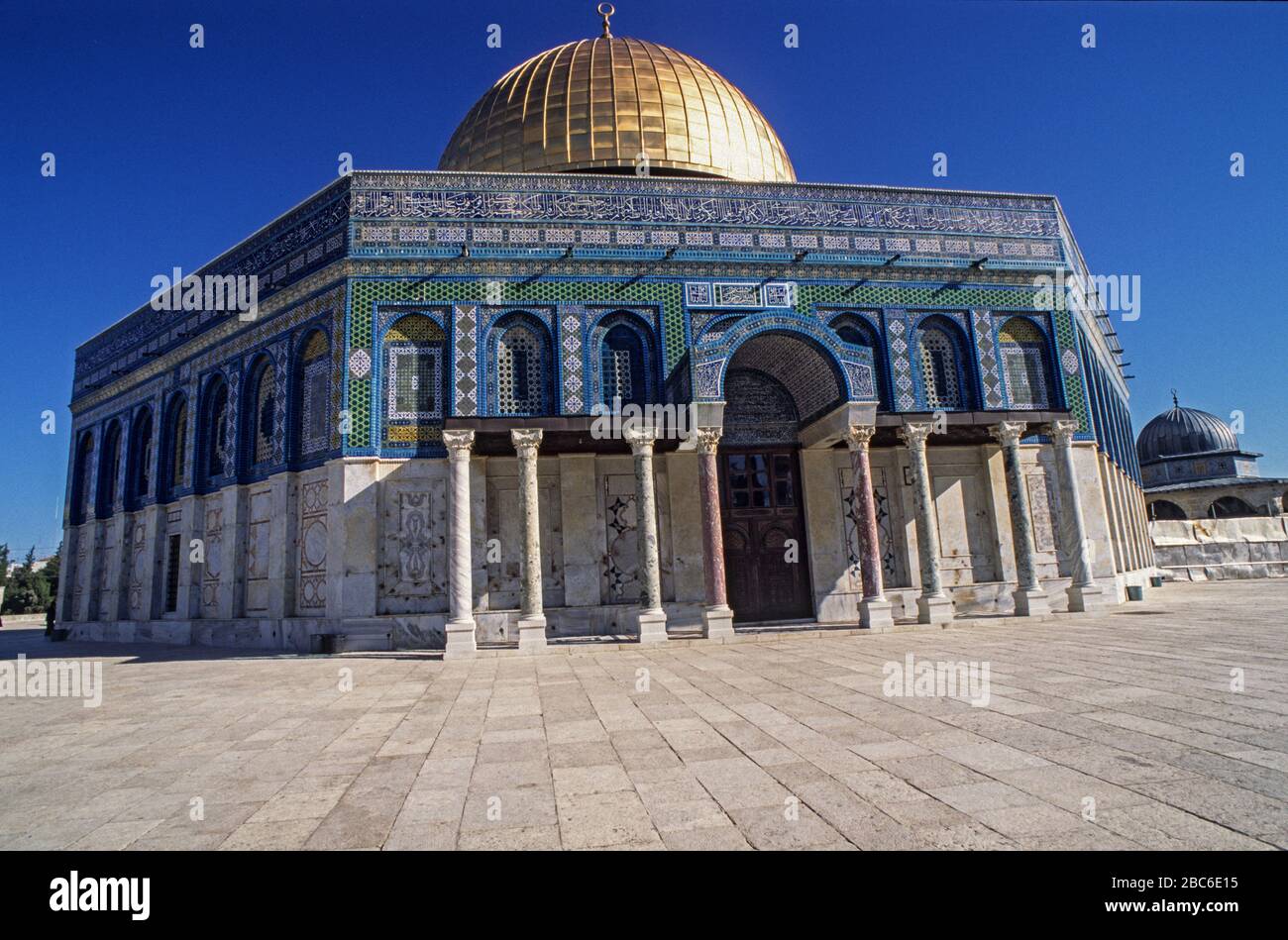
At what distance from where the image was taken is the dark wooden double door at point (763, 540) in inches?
663

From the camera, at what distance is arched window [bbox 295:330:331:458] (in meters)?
16.1

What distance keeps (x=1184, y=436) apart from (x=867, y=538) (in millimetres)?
46045

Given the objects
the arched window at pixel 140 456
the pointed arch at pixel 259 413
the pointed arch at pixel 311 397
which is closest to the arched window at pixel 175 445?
the arched window at pixel 140 456

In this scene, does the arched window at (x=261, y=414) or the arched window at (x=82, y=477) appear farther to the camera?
the arched window at (x=82, y=477)

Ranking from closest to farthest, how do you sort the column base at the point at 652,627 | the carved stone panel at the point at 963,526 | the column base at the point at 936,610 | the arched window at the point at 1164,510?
the column base at the point at 652,627
the column base at the point at 936,610
the carved stone panel at the point at 963,526
the arched window at the point at 1164,510

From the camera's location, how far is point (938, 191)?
58.5 ft

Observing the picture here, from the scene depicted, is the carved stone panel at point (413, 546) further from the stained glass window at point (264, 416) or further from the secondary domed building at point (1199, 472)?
the secondary domed building at point (1199, 472)

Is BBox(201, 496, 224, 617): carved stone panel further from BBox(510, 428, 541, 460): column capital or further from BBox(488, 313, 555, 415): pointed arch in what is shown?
BBox(510, 428, 541, 460): column capital

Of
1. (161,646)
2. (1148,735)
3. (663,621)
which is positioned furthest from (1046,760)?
(161,646)

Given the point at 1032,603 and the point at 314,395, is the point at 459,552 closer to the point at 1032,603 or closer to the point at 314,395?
the point at 314,395

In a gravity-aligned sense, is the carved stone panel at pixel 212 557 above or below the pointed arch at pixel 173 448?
below

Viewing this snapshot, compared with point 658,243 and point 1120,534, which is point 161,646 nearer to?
point 658,243

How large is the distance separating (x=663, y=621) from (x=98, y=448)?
21.6m

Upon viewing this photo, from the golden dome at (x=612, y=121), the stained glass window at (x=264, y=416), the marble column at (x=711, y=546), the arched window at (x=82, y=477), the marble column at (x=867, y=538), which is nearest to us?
the marble column at (x=711, y=546)
